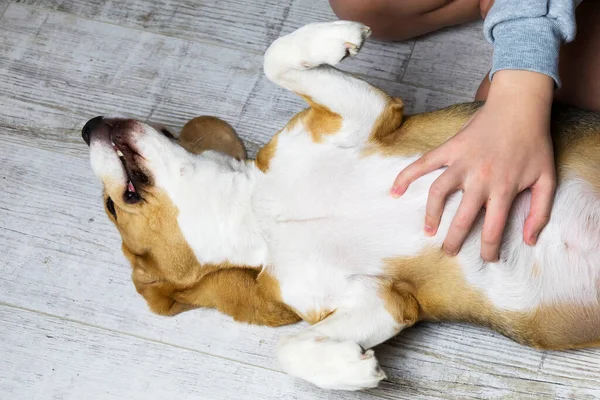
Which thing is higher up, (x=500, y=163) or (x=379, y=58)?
(x=500, y=163)

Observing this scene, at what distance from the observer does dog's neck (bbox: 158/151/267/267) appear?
6.11ft

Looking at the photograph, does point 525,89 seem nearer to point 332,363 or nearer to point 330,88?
point 330,88

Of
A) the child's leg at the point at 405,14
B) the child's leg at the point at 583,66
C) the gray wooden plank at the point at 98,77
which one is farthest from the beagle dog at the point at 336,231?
the child's leg at the point at 405,14

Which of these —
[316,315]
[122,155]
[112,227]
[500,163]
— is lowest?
[112,227]

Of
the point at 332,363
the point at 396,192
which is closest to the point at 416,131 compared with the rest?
the point at 396,192

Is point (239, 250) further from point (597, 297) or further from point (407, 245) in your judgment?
point (597, 297)

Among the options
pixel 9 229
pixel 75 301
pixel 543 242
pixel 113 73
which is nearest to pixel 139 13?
pixel 113 73

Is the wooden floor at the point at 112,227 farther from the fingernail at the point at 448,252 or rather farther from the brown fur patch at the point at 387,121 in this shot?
the brown fur patch at the point at 387,121

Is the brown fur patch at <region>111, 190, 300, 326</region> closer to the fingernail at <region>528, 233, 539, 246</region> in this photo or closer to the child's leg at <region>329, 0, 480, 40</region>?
the fingernail at <region>528, 233, 539, 246</region>

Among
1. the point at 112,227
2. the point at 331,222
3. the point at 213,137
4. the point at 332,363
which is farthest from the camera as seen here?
the point at 112,227

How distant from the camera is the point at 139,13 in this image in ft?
8.64

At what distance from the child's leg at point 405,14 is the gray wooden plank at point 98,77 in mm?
382

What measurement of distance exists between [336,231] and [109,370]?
79cm

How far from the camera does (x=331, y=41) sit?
1724 millimetres
